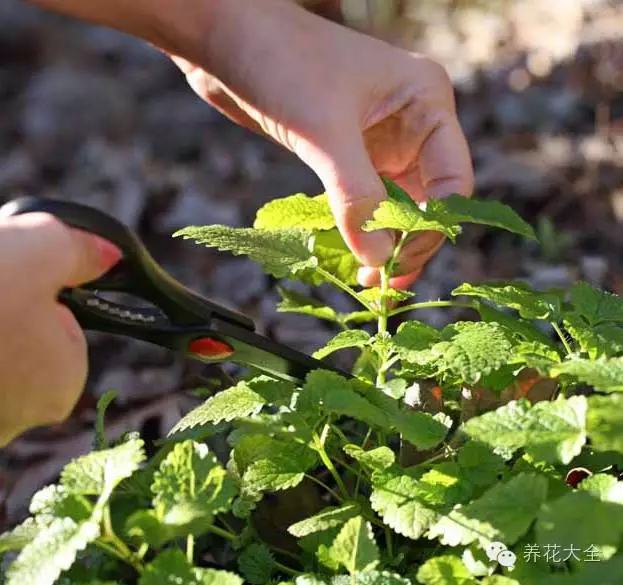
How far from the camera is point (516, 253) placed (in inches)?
84.8

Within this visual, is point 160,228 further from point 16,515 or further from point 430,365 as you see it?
point 430,365

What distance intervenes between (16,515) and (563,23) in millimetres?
2424

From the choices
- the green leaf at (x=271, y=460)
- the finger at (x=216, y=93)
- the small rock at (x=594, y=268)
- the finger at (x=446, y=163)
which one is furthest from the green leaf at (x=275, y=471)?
the small rock at (x=594, y=268)

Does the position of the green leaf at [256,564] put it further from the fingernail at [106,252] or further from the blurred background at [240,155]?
the blurred background at [240,155]

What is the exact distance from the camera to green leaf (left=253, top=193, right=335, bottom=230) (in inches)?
42.2

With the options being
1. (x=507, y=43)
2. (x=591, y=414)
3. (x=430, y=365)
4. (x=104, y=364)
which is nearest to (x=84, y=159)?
(x=104, y=364)

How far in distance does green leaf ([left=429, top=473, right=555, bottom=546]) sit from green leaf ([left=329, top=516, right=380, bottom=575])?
0.06 meters

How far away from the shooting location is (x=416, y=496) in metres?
0.84

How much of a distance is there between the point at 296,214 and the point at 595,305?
0.32m

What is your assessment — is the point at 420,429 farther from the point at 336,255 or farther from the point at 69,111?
the point at 69,111

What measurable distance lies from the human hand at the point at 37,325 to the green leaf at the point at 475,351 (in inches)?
11.6

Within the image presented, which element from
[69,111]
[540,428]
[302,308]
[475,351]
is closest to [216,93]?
[302,308]

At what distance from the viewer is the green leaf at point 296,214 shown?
1071mm

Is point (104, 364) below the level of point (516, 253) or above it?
below
